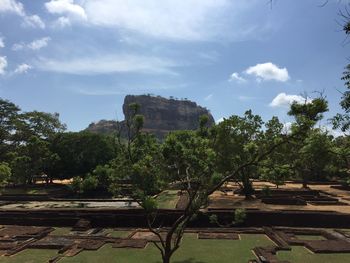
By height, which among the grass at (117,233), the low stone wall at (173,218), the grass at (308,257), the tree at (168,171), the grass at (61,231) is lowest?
the grass at (308,257)

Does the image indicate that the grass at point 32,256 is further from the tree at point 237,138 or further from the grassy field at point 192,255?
the tree at point 237,138

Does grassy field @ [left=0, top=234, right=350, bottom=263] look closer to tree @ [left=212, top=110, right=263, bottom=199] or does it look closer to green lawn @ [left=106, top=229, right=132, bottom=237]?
green lawn @ [left=106, top=229, right=132, bottom=237]

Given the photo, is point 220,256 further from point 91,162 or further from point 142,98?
point 142,98

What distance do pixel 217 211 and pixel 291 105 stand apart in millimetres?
13257

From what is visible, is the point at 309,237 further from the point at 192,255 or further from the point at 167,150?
the point at 167,150

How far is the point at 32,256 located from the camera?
564 inches

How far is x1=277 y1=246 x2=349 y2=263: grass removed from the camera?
13414 millimetres

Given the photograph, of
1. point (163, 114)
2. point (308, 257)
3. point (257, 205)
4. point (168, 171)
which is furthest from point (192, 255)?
point (163, 114)

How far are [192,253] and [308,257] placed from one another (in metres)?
4.17

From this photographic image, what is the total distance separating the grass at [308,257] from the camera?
44.0 feet

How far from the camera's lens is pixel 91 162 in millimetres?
41062

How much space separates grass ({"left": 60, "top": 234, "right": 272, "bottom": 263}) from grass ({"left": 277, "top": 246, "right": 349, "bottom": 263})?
1213 mm

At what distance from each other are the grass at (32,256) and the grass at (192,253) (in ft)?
3.17

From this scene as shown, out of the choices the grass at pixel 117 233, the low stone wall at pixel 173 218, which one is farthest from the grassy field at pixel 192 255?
the low stone wall at pixel 173 218
